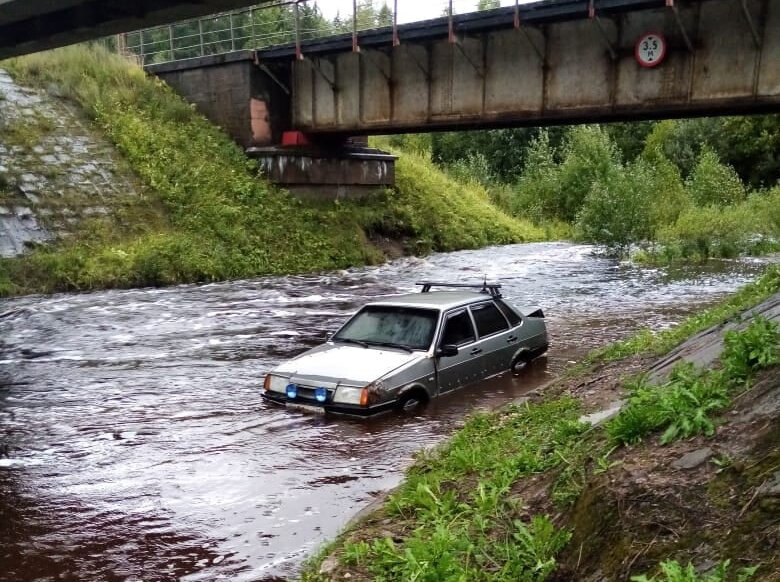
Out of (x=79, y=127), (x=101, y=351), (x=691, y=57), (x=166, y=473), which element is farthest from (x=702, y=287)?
(x=79, y=127)

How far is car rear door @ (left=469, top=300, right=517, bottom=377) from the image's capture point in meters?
10.6

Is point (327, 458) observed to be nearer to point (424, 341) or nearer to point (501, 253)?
point (424, 341)

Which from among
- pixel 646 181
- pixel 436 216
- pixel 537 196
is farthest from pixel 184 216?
pixel 537 196

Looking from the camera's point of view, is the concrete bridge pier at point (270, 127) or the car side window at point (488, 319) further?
the concrete bridge pier at point (270, 127)

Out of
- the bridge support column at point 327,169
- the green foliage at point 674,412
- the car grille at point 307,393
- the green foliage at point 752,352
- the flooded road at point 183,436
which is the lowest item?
the flooded road at point 183,436

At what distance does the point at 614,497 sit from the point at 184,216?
70.1 feet

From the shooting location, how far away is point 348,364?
9.13 metres

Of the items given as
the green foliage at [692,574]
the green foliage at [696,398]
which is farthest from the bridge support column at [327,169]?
the green foliage at [692,574]

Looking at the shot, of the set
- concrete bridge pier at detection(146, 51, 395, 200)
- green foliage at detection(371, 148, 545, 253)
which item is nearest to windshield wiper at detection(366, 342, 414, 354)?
concrete bridge pier at detection(146, 51, 395, 200)

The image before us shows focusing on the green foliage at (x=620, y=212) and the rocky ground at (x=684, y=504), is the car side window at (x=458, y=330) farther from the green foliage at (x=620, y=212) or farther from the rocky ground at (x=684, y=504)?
the green foliage at (x=620, y=212)

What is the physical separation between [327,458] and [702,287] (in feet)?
51.7

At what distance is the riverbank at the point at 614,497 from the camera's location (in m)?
3.67

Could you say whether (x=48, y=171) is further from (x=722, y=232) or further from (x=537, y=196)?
(x=537, y=196)

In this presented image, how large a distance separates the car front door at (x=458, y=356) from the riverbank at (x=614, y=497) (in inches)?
114
